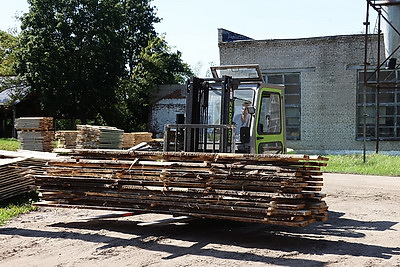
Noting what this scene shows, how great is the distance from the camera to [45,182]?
30.1 ft

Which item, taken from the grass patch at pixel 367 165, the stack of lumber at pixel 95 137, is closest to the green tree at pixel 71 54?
the stack of lumber at pixel 95 137

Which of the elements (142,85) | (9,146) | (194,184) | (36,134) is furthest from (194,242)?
(142,85)

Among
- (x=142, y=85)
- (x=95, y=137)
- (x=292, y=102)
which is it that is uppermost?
(x=142, y=85)

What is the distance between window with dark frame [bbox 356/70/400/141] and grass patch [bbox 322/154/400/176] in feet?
16.5

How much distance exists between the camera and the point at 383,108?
91.9 feet

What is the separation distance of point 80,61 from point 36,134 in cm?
1621

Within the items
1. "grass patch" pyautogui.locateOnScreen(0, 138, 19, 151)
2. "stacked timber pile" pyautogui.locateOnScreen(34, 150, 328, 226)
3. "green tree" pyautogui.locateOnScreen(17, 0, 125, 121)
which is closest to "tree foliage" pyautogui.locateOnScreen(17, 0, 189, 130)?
"green tree" pyautogui.locateOnScreen(17, 0, 125, 121)

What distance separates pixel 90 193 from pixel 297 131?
22.0 m

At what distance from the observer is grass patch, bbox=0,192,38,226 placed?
9805 mm

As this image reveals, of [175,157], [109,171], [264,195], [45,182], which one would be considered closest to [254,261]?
[264,195]

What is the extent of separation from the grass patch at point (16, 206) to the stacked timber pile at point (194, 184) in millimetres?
992

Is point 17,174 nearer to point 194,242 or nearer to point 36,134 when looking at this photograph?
point 194,242

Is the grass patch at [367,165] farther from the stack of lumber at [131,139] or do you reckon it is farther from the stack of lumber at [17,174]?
the stack of lumber at [17,174]

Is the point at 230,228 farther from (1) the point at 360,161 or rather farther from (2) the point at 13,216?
(1) the point at 360,161
